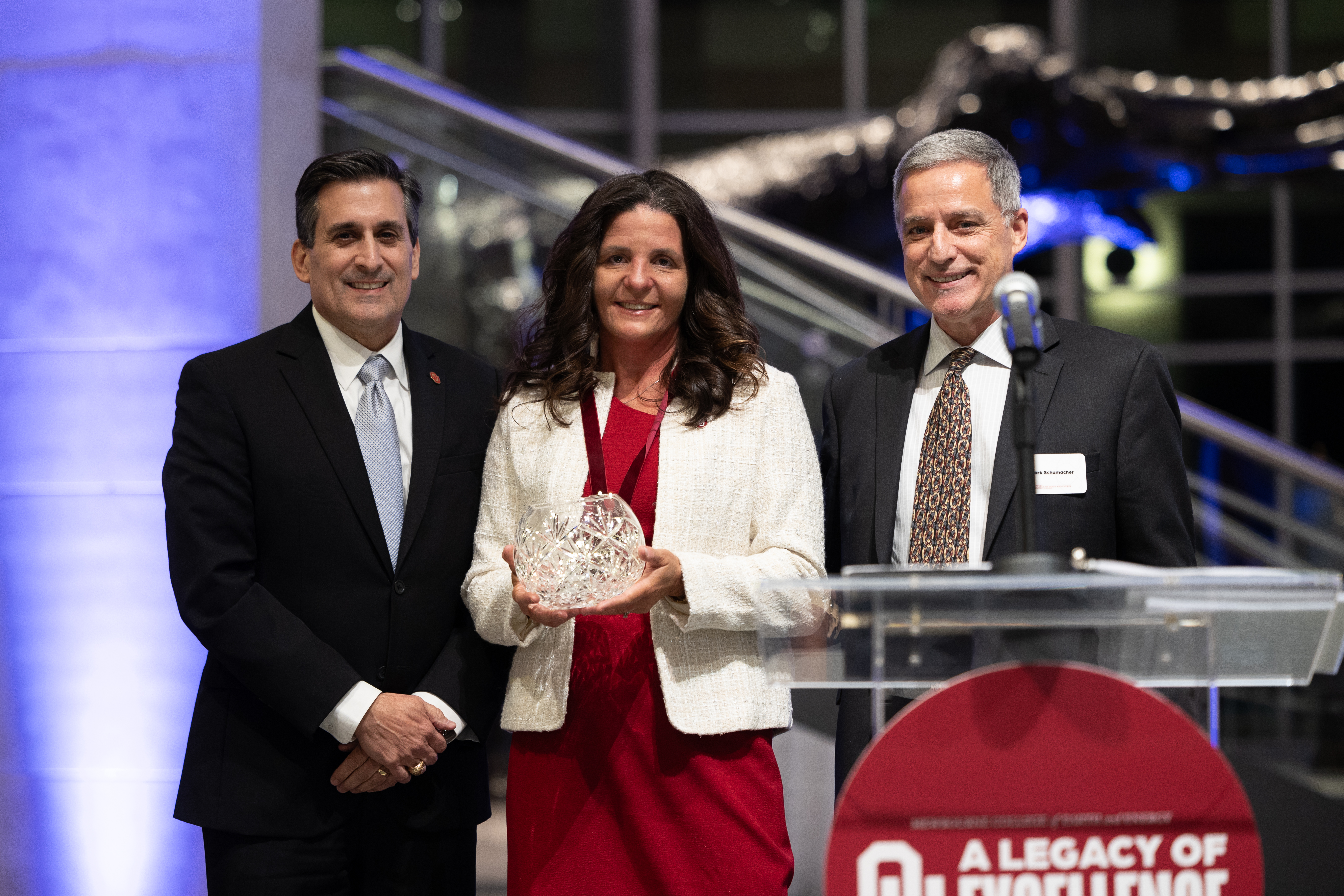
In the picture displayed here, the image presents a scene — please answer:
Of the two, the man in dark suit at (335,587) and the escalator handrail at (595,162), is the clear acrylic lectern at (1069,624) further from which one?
the escalator handrail at (595,162)

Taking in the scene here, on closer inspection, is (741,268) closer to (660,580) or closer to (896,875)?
(660,580)

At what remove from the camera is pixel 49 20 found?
3014 millimetres

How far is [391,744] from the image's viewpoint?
2182 millimetres

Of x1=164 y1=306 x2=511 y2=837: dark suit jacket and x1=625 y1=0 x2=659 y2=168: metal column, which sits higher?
x1=625 y1=0 x2=659 y2=168: metal column

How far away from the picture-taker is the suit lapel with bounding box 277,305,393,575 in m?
2.30

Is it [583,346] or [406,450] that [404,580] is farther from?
[583,346]

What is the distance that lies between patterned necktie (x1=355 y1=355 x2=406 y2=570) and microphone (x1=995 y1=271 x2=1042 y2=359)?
1.22 m

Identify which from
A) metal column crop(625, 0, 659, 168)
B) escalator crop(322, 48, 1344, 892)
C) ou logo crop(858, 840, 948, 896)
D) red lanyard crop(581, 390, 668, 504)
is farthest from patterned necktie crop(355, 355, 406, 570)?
metal column crop(625, 0, 659, 168)

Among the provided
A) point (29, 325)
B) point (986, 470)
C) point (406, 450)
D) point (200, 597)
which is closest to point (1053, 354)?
point (986, 470)

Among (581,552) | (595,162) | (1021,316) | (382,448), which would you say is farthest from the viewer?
(595,162)

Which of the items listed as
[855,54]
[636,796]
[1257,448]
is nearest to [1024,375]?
[636,796]

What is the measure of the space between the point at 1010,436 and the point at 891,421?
239 millimetres

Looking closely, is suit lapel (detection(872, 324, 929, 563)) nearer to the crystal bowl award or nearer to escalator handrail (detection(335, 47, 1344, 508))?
the crystal bowl award

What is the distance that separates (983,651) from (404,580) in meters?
1.17
